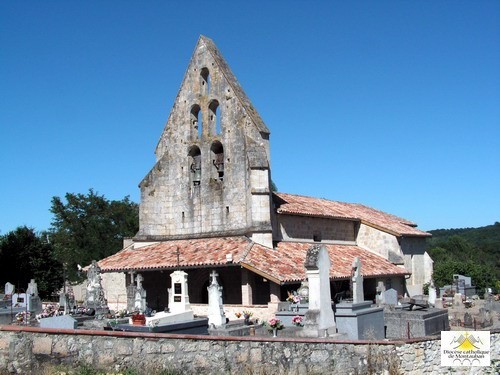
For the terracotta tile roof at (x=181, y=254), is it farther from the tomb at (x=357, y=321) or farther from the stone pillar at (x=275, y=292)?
the tomb at (x=357, y=321)

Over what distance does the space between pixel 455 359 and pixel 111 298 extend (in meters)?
22.6

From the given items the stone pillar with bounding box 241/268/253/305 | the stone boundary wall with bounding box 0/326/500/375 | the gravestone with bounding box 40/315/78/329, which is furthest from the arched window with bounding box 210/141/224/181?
the stone boundary wall with bounding box 0/326/500/375

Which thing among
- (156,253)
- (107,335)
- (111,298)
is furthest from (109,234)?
(107,335)

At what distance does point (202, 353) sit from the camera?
11.4 meters

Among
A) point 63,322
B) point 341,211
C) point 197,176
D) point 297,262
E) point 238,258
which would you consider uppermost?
point 197,176

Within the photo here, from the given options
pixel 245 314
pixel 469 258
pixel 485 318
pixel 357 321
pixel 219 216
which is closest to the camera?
pixel 357 321

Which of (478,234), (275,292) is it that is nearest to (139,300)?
(275,292)

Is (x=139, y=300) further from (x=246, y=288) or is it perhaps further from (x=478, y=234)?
(x=478, y=234)

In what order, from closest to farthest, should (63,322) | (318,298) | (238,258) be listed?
(318,298) → (63,322) → (238,258)

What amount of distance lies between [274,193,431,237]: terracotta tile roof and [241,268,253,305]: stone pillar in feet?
16.7

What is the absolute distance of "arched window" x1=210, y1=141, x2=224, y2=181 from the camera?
29.6 metres

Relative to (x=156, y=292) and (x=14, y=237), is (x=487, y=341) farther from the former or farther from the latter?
(x=14, y=237)

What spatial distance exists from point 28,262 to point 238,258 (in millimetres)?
23576

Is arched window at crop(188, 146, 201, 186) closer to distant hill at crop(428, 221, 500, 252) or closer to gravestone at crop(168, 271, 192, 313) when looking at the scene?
gravestone at crop(168, 271, 192, 313)
